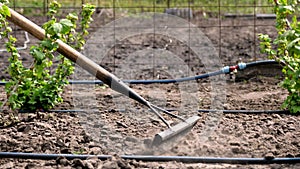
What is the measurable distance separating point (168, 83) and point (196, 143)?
2603 millimetres

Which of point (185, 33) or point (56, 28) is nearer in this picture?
point (56, 28)

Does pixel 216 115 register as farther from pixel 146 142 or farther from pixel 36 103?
pixel 36 103

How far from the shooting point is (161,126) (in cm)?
476

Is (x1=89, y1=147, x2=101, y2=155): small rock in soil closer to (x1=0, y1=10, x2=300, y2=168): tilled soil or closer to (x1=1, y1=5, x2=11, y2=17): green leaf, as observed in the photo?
(x1=0, y1=10, x2=300, y2=168): tilled soil

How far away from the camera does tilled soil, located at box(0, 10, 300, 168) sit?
13.4 feet

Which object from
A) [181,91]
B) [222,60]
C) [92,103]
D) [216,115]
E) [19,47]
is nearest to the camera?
[216,115]

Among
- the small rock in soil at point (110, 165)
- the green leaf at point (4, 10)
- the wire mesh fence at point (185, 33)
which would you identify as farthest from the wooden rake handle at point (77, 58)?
the wire mesh fence at point (185, 33)

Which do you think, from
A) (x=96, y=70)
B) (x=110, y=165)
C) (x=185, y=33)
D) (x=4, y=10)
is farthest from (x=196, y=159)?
(x=185, y=33)

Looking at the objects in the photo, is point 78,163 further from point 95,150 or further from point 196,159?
point 196,159

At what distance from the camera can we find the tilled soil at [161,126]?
4090 mm

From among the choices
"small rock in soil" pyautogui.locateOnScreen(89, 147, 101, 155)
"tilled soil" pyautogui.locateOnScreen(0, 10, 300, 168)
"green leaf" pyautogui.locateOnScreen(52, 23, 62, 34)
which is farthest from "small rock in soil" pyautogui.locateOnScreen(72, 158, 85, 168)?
"green leaf" pyautogui.locateOnScreen(52, 23, 62, 34)

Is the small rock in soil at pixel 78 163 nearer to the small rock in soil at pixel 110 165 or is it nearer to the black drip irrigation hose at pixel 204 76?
the small rock in soil at pixel 110 165

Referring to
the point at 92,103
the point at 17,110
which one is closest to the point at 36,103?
the point at 17,110

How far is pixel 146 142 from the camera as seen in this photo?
4.25 metres
